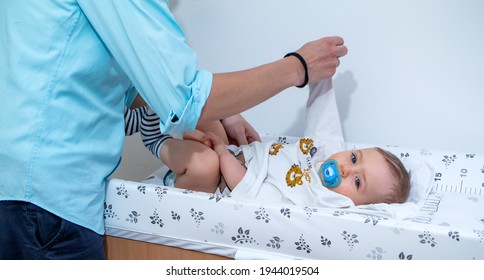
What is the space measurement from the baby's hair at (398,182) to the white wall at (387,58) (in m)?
0.45

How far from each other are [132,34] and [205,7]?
1.09 m

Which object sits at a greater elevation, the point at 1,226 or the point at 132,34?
the point at 132,34

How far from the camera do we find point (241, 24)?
2.03 metres

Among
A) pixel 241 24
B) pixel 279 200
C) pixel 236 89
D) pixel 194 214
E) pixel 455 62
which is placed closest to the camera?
pixel 236 89

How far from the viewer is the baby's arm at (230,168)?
1441 millimetres

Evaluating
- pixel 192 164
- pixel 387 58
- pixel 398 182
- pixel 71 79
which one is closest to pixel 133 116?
pixel 192 164

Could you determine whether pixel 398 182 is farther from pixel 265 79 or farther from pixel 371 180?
pixel 265 79

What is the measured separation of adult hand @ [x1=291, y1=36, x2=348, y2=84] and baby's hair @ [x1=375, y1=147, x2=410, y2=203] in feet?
0.93

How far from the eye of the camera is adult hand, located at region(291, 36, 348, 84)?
52.5 inches

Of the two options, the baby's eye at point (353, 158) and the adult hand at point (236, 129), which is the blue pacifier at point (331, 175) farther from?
the adult hand at point (236, 129)

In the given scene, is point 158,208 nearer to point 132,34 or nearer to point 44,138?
point 44,138

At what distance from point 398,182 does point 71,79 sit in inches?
32.6

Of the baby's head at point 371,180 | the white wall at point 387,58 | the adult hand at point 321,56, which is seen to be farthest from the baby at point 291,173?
the white wall at point 387,58

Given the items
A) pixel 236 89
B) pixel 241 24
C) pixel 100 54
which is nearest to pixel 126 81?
pixel 100 54
